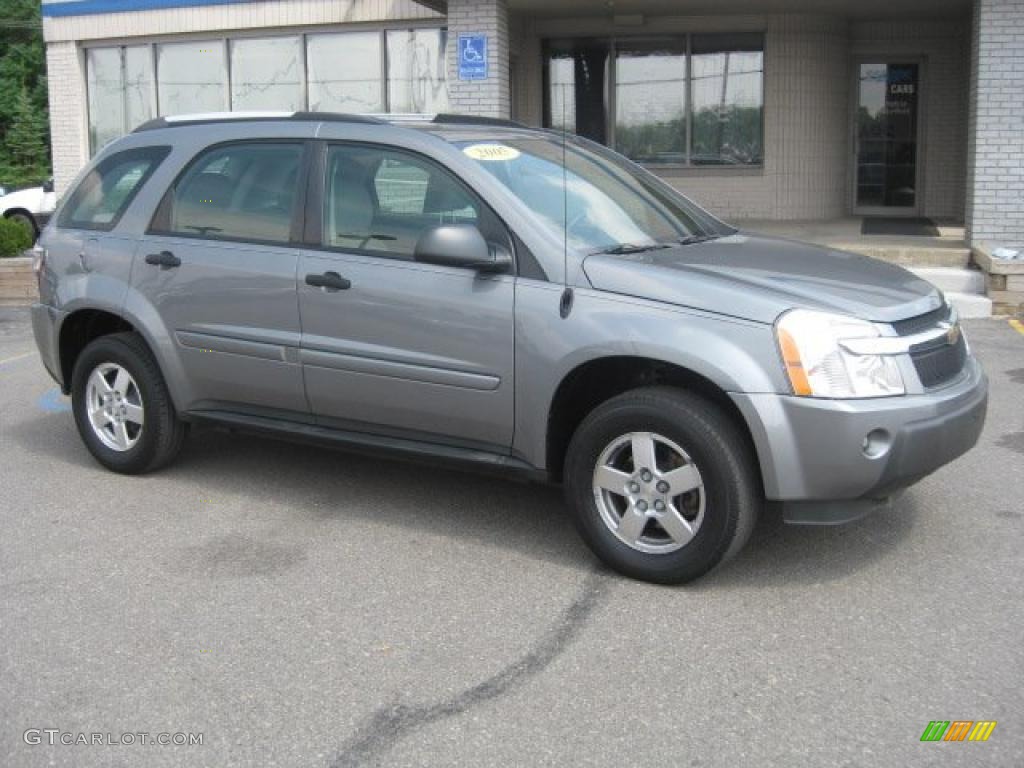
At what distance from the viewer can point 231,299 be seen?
5.65 m

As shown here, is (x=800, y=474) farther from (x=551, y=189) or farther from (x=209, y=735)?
(x=209, y=735)

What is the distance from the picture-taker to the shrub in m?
14.3

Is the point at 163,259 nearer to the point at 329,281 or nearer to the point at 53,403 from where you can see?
the point at 329,281

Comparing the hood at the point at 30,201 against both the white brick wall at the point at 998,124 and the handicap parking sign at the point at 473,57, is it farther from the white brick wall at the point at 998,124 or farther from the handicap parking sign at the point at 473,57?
the white brick wall at the point at 998,124

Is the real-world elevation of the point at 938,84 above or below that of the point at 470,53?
below

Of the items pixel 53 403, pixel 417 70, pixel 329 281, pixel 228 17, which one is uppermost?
pixel 228 17

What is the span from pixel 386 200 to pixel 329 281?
1.49 ft

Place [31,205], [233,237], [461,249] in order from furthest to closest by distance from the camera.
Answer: [31,205], [233,237], [461,249]

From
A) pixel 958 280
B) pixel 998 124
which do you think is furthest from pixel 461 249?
pixel 998 124

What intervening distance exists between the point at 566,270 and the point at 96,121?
54.7ft

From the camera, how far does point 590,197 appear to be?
5414 mm

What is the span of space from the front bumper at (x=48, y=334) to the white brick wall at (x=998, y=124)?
9382 mm

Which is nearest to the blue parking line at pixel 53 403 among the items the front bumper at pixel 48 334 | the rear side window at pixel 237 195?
the front bumper at pixel 48 334

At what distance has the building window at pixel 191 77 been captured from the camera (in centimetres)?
1852
